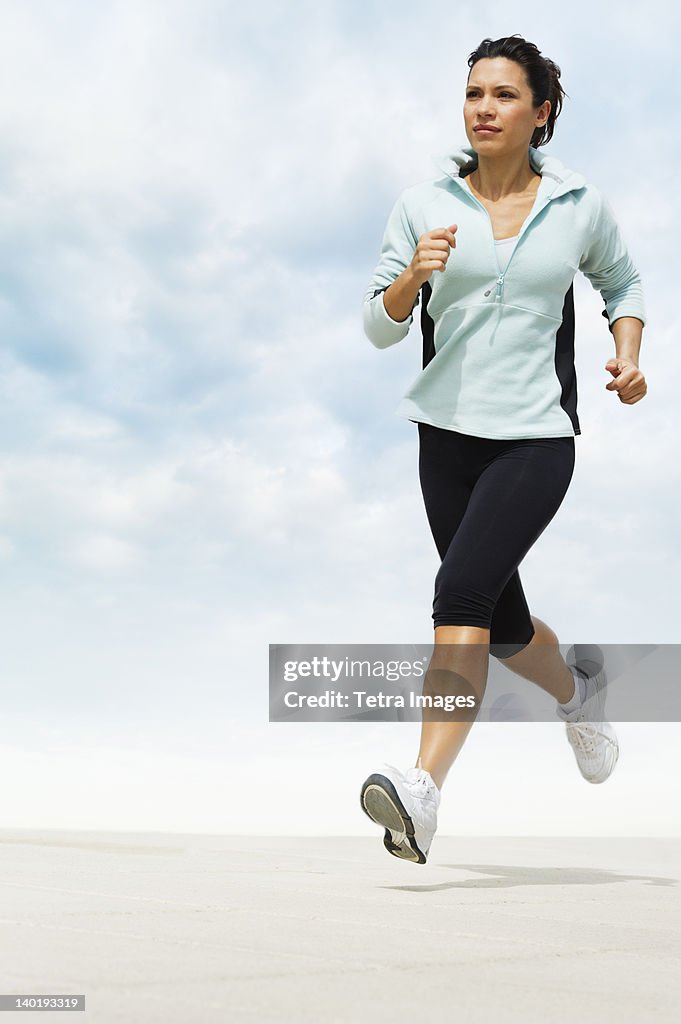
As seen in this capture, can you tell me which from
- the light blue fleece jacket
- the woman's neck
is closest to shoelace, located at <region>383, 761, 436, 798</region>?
the light blue fleece jacket

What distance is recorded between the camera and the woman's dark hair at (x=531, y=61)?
3.18m

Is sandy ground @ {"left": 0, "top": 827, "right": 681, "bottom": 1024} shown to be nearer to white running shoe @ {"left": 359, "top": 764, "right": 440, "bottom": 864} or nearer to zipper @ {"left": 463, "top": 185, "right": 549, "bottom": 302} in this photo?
white running shoe @ {"left": 359, "top": 764, "right": 440, "bottom": 864}

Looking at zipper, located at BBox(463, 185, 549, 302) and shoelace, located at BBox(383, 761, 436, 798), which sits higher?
zipper, located at BBox(463, 185, 549, 302)

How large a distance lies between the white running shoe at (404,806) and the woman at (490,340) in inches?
4.2

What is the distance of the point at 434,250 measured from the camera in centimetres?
278

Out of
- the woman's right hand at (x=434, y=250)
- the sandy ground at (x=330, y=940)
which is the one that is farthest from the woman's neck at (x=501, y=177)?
the sandy ground at (x=330, y=940)

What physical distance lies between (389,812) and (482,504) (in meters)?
0.86

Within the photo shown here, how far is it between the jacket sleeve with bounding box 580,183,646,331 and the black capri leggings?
0.58 meters

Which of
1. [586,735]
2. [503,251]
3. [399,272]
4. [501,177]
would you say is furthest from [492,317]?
[586,735]

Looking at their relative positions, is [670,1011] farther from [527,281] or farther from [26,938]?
[527,281]

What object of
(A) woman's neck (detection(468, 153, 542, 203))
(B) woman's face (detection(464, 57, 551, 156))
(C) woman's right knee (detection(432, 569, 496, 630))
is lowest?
(C) woman's right knee (detection(432, 569, 496, 630))

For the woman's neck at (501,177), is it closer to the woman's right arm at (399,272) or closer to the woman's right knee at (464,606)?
Result: the woman's right arm at (399,272)

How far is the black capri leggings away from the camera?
115 inches

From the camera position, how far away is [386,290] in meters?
3.08
